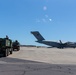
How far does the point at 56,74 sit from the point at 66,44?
99905mm

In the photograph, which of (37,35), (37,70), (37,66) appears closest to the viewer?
(37,70)

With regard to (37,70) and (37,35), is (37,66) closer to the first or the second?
(37,70)

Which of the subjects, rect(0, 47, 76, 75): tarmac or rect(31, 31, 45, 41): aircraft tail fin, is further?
rect(31, 31, 45, 41): aircraft tail fin

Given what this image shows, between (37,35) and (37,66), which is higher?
(37,35)

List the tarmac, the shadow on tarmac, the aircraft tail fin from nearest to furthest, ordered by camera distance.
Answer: the shadow on tarmac → the tarmac → the aircraft tail fin

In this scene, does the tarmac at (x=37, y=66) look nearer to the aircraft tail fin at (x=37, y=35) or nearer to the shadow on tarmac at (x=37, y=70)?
the shadow on tarmac at (x=37, y=70)

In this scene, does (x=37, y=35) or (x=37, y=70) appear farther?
(x=37, y=35)

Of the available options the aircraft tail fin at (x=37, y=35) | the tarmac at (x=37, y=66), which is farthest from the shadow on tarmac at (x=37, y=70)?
the aircraft tail fin at (x=37, y=35)

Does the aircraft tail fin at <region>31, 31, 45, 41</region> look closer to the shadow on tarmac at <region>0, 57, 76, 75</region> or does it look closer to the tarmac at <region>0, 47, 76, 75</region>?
the tarmac at <region>0, 47, 76, 75</region>

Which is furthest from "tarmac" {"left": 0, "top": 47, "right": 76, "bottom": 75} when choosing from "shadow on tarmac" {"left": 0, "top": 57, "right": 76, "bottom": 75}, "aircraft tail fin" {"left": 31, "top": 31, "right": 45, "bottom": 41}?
"aircraft tail fin" {"left": 31, "top": 31, "right": 45, "bottom": 41}

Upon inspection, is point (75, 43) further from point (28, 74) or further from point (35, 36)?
point (28, 74)

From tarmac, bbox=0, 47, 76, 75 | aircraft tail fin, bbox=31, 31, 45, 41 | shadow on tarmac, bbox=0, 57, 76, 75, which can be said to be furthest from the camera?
aircraft tail fin, bbox=31, 31, 45, 41

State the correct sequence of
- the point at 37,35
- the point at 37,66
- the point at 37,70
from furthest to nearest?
the point at 37,35, the point at 37,66, the point at 37,70

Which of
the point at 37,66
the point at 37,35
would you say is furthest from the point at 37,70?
the point at 37,35
